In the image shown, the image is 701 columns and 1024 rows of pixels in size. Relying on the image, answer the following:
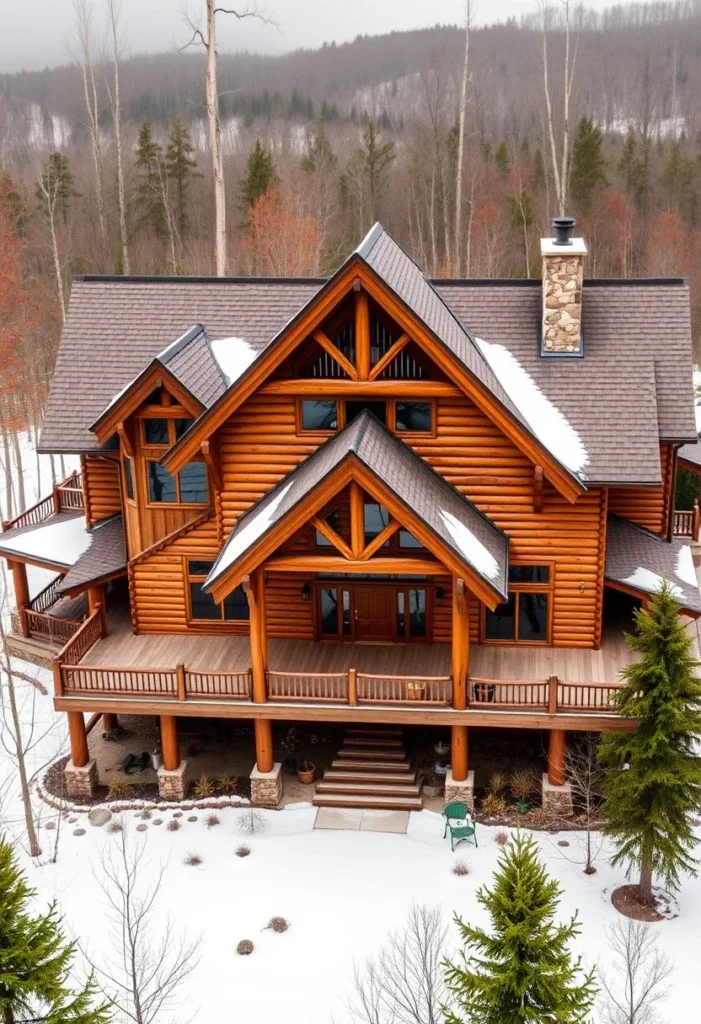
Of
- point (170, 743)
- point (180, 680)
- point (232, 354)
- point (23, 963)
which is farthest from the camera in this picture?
point (232, 354)

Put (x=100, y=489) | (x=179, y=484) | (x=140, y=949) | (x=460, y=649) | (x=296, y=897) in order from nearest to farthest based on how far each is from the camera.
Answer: (x=140, y=949) < (x=296, y=897) < (x=460, y=649) < (x=179, y=484) < (x=100, y=489)

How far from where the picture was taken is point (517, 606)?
21891mm

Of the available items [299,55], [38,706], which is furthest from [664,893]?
[299,55]

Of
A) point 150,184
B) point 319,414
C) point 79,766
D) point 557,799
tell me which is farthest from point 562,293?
point 150,184

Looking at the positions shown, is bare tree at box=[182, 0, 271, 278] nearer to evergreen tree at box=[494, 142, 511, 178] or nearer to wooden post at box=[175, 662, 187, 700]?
wooden post at box=[175, 662, 187, 700]

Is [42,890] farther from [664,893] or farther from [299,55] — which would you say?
[299,55]

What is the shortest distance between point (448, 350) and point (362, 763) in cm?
922

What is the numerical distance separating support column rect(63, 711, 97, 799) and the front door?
254 inches

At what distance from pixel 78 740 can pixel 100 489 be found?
21.5ft

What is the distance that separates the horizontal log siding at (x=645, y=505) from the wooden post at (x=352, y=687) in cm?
771

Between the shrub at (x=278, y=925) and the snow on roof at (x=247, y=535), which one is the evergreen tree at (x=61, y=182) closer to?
the snow on roof at (x=247, y=535)

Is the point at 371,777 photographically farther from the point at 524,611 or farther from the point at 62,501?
the point at 62,501

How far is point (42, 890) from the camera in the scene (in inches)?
762

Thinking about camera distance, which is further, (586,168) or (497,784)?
(586,168)
